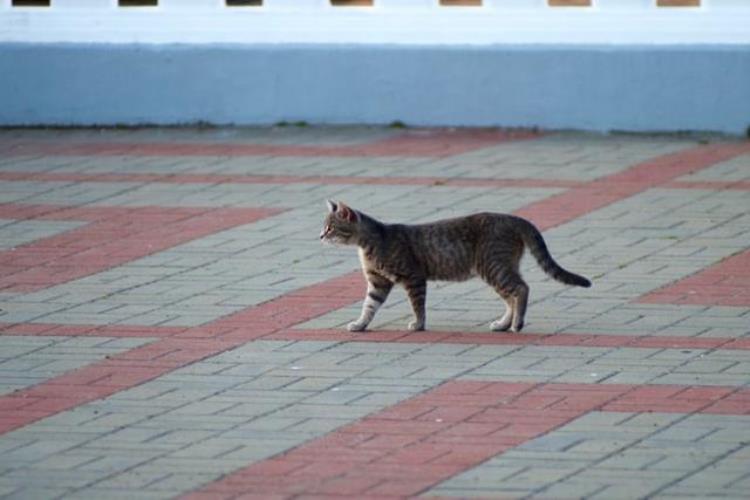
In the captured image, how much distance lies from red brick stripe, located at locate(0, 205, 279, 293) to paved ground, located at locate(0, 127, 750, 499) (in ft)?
0.10

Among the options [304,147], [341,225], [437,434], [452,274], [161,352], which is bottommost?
[304,147]

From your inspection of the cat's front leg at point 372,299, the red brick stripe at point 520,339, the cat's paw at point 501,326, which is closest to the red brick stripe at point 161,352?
→ the red brick stripe at point 520,339

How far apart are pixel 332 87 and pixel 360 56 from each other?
392mm

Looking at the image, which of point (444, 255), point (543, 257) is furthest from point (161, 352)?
point (543, 257)

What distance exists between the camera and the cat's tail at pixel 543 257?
32.1ft

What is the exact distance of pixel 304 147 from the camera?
53.5 feet

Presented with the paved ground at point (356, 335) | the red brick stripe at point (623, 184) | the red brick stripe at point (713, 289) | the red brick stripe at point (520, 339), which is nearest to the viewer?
the paved ground at point (356, 335)

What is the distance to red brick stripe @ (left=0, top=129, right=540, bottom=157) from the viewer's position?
16016 millimetres

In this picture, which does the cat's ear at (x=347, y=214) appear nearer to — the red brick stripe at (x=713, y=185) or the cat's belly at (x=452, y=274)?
the cat's belly at (x=452, y=274)

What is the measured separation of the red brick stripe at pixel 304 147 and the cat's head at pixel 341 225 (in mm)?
5869

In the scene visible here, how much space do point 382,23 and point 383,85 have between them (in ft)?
1.93

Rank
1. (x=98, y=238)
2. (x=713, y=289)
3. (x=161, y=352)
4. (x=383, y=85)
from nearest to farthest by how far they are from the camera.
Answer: (x=161, y=352), (x=713, y=289), (x=98, y=238), (x=383, y=85)

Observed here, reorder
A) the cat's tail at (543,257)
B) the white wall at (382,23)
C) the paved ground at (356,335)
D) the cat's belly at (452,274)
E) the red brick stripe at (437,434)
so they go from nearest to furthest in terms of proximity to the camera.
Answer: the red brick stripe at (437,434), the paved ground at (356,335), the cat's tail at (543,257), the cat's belly at (452,274), the white wall at (382,23)

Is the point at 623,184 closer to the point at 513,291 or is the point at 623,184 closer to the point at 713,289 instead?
the point at 713,289
